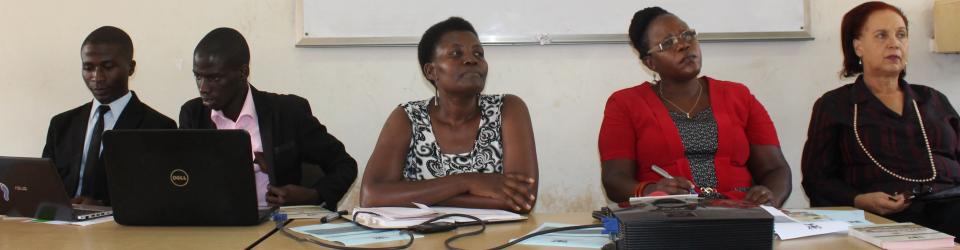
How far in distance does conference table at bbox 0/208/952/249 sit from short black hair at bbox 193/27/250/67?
0.77 metres

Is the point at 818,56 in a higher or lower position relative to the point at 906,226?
higher

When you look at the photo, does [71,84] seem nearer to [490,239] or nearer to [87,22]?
[87,22]

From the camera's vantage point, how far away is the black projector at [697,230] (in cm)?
135

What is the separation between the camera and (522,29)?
332 cm

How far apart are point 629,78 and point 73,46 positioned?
2368 mm

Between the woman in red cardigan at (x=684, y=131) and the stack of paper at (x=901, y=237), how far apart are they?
78 centimetres

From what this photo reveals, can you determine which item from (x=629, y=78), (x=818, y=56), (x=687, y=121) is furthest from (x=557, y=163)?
(x=818, y=56)

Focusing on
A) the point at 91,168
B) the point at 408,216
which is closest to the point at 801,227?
the point at 408,216

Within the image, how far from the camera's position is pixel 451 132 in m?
2.57

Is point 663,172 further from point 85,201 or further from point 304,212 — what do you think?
point 85,201

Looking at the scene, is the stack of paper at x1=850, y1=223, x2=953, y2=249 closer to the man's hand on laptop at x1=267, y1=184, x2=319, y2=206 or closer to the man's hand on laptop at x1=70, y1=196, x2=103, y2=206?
the man's hand on laptop at x1=267, y1=184, x2=319, y2=206

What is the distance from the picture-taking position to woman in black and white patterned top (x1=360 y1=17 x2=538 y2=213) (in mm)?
2395

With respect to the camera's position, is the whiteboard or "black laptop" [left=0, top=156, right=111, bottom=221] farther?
the whiteboard

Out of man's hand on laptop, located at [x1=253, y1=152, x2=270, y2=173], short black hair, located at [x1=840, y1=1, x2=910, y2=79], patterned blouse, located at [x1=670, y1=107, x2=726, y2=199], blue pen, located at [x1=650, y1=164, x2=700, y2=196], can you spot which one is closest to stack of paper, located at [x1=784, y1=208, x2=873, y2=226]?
blue pen, located at [x1=650, y1=164, x2=700, y2=196]
